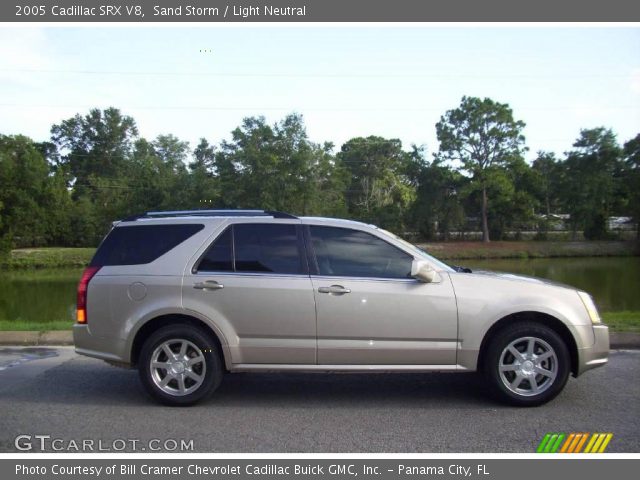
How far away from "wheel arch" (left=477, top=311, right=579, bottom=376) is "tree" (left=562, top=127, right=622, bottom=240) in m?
50.4

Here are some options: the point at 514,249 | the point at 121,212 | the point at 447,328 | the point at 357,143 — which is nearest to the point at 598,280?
the point at 514,249

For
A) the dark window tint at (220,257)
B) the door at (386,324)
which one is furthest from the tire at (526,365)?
the dark window tint at (220,257)

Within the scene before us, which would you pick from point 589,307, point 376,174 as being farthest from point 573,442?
point 376,174

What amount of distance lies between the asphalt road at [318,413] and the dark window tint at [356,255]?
49.3 inches

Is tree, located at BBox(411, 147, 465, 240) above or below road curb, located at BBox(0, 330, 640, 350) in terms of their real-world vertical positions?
above

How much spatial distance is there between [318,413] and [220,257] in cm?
172

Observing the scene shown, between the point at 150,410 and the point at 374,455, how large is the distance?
2239 millimetres

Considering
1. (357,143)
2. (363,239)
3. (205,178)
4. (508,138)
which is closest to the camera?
(363,239)

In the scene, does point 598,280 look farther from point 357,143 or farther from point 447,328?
point 357,143

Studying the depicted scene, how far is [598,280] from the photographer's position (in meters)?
28.2

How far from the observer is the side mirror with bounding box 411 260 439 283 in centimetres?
532

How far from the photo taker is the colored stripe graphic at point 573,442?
4445mm

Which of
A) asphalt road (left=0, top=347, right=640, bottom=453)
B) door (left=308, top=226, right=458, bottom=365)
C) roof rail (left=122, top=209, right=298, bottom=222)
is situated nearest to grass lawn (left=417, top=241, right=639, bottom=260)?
asphalt road (left=0, top=347, right=640, bottom=453)

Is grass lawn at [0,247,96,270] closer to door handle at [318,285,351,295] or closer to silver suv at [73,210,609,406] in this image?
silver suv at [73,210,609,406]
